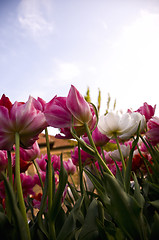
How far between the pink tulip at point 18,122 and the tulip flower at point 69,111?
36 millimetres

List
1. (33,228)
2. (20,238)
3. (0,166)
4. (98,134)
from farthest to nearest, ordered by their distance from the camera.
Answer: (98,134) → (0,166) → (33,228) → (20,238)

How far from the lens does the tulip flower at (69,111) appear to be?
50cm

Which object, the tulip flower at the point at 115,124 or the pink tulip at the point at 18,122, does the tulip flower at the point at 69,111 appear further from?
the tulip flower at the point at 115,124

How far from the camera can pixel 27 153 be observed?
814 millimetres

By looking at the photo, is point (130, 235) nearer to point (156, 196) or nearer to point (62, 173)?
point (62, 173)

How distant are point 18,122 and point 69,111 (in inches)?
5.5

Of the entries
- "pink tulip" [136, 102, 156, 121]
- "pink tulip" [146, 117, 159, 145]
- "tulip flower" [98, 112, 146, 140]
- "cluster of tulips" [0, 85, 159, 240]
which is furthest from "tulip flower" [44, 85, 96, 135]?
"pink tulip" [136, 102, 156, 121]

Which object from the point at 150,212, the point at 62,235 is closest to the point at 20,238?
the point at 62,235

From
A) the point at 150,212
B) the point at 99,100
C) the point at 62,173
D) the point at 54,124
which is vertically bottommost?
the point at 150,212

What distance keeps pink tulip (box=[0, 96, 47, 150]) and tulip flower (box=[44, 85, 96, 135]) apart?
36mm

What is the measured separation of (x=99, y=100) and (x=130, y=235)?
4532mm

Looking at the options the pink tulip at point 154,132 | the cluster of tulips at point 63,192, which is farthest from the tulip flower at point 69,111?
the pink tulip at point 154,132

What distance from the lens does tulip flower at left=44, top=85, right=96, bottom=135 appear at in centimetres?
50

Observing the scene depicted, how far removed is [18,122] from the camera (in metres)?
0.43
